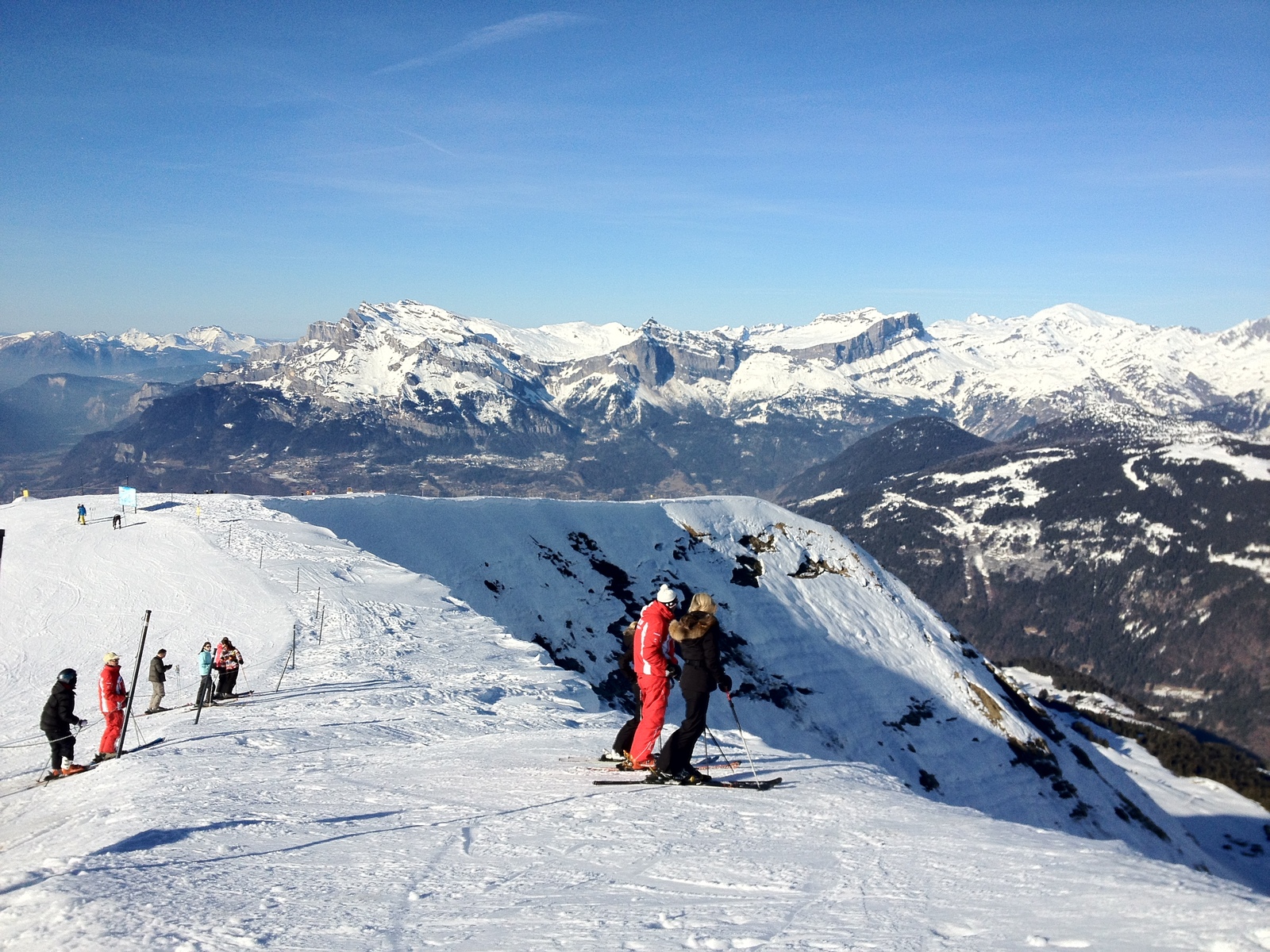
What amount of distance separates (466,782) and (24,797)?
9.09 m

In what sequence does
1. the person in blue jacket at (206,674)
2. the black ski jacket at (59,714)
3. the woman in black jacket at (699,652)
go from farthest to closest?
the person in blue jacket at (206,674)
the black ski jacket at (59,714)
the woman in black jacket at (699,652)

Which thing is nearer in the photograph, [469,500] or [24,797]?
[24,797]

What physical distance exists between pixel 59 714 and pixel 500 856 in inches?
518

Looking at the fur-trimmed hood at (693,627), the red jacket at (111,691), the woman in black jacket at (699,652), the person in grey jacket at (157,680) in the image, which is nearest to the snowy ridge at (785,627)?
the person in grey jacket at (157,680)

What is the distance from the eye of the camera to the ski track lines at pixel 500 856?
8336 mm

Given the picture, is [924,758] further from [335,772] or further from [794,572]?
[335,772]

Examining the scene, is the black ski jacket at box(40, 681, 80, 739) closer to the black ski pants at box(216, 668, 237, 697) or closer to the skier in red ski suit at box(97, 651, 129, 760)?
the skier in red ski suit at box(97, 651, 129, 760)

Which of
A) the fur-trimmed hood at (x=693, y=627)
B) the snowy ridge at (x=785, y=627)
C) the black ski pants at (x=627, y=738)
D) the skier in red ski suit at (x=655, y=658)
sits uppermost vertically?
the fur-trimmed hood at (x=693, y=627)

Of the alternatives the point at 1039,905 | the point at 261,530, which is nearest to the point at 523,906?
the point at 1039,905

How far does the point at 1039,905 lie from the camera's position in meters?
9.50

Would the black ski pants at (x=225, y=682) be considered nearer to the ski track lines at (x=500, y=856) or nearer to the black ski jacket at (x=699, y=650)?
the ski track lines at (x=500, y=856)

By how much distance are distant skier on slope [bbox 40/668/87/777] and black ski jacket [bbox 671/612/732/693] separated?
13647 millimetres

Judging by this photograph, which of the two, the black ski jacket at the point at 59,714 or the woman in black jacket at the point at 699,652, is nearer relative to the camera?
the woman in black jacket at the point at 699,652

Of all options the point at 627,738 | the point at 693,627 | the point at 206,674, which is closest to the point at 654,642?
the point at 693,627
